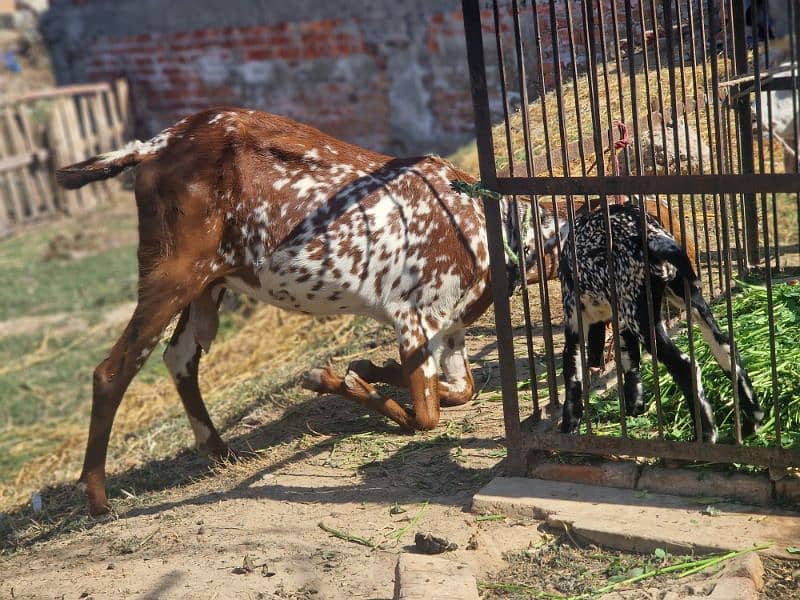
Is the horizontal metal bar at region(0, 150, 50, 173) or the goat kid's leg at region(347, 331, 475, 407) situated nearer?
the goat kid's leg at region(347, 331, 475, 407)

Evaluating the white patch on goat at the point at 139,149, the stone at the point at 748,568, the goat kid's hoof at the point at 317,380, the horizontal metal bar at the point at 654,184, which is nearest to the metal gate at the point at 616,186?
the horizontal metal bar at the point at 654,184

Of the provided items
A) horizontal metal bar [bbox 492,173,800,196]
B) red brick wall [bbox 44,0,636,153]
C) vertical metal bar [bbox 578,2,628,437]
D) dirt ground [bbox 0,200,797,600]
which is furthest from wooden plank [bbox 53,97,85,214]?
vertical metal bar [bbox 578,2,628,437]

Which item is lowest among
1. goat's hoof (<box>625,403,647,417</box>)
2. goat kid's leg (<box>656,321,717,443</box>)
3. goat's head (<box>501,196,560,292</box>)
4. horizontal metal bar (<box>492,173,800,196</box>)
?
goat's hoof (<box>625,403,647,417</box>)

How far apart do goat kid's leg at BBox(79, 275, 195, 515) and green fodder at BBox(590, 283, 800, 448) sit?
232 centimetres

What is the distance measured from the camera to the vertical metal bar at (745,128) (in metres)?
5.92

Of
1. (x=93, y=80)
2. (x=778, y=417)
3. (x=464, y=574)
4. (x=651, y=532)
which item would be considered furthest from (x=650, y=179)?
(x=93, y=80)

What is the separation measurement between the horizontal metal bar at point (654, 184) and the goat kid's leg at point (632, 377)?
32.2 inches

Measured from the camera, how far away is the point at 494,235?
13.9 ft

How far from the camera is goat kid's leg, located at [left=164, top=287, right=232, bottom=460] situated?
19.0 feet

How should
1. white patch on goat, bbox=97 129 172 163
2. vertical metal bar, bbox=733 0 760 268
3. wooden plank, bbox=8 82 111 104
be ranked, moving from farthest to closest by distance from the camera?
wooden plank, bbox=8 82 111 104, vertical metal bar, bbox=733 0 760 268, white patch on goat, bbox=97 129 172 163

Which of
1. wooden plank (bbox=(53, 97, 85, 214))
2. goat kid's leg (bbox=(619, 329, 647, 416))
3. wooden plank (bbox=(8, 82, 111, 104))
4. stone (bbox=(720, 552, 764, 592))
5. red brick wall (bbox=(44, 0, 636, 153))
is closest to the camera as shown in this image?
stone (bbox=(720, 552, 764, 592))

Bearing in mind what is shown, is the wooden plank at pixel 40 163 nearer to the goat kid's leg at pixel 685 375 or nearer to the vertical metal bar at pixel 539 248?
the vertical metal bar at pixel 539 248

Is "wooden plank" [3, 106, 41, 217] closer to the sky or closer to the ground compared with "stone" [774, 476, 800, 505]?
closer to the sky

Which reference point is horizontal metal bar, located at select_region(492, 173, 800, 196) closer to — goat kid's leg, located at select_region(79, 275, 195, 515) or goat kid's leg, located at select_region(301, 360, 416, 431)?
goat kid's leg, located at select_region(301, 360, 416, 431)
